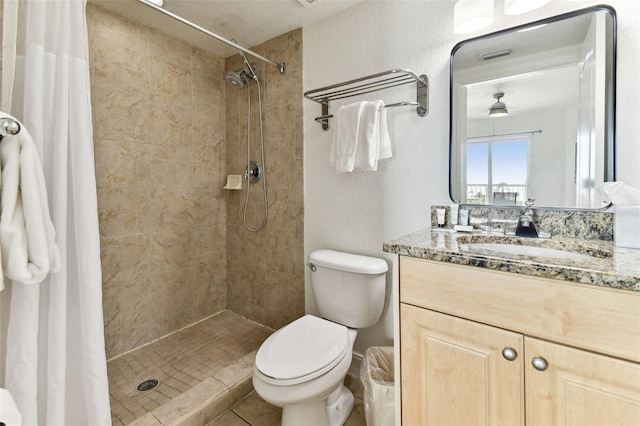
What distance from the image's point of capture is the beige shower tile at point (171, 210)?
197 centimetres

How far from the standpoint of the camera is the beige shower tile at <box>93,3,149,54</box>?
1673 millimetres

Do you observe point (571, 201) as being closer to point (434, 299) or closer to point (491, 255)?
point (491, 255)

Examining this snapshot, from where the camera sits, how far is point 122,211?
1807 mm

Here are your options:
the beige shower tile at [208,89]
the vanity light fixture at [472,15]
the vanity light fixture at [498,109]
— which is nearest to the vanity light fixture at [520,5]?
the vanity light fixture at [472,15]

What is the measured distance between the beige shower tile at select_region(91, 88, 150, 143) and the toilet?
4.65ft

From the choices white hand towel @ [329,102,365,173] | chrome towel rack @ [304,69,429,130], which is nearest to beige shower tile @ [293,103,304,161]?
chrome towel rack @ [304,69,429,130]

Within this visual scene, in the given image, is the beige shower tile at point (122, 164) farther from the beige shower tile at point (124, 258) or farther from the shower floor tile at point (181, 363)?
the shower floor tile at point (181, 363)

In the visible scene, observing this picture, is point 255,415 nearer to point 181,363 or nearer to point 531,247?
point 181,363

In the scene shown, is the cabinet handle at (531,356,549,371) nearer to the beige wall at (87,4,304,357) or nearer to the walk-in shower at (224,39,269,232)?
the beige wall at (87,4,304,357)

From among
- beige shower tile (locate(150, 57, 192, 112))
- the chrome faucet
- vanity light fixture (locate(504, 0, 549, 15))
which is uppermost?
beige shower tile (locate(150, 57, 192, 112))

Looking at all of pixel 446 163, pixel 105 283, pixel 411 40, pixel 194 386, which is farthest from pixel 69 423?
pixel 411 40

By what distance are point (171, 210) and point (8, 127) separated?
1310mm

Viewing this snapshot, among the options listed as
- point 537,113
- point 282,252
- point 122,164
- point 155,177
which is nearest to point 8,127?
point 122,164

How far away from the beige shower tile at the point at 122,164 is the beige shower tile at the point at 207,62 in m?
0.75
